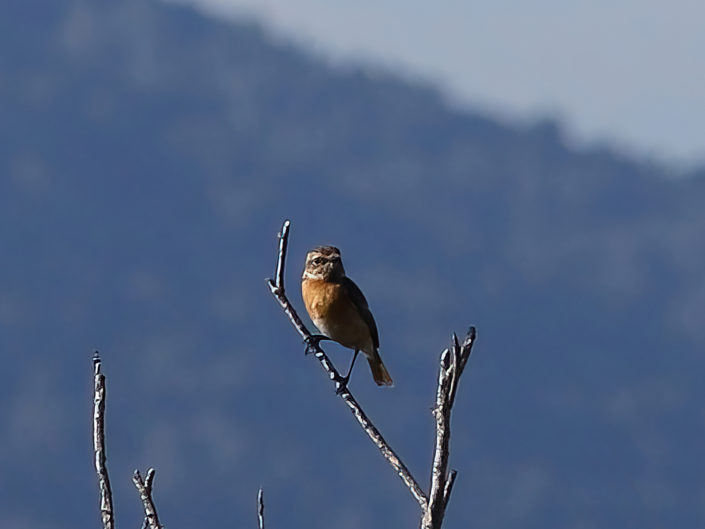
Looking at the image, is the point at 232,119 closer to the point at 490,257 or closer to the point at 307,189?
the point at 307,189

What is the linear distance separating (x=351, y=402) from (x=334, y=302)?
3.71m

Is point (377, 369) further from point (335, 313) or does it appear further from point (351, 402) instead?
point (351, 402)

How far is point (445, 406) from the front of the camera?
8.48ft

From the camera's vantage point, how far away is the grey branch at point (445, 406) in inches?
101

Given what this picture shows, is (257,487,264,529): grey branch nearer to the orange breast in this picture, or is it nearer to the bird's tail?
the orange breast

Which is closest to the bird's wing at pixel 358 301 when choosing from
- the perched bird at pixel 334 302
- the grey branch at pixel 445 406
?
the perched bird at pixel 334 302

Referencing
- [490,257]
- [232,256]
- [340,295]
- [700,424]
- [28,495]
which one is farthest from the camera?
[490,257]

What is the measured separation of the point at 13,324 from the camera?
102 metres

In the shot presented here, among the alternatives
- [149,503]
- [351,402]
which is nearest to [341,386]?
[149,503]

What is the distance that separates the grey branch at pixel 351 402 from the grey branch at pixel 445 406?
Result: 0.05 m

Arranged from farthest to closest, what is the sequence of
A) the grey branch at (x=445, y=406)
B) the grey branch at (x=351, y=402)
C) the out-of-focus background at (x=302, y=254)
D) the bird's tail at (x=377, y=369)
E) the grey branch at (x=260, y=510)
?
the out-of-focus background at (x=302, y=254), the bird's tail at (x=377, y=369), the grey branch at (x=260, y=510), the grey branch at (x=351, y=402), the grey branch at (x=445, y=406)

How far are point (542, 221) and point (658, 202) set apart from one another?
10.3m

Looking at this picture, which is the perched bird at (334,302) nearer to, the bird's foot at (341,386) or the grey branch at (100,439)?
the bird's foot at (341,386)

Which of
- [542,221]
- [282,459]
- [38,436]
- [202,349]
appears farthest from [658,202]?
[38,436]
